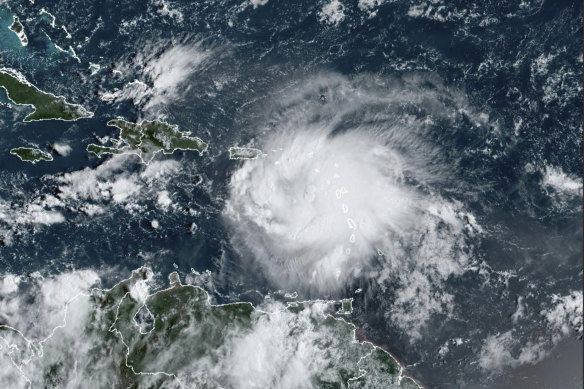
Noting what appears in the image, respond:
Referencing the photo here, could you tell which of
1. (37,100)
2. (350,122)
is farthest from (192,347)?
(37,100)

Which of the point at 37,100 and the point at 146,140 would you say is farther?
the point at 37,100

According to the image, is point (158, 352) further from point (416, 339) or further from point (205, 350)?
point (416, 339)

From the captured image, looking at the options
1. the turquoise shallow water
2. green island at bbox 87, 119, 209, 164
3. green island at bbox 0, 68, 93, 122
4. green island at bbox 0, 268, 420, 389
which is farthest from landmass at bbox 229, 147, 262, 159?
green island at bbox 0, 68, 93, 122

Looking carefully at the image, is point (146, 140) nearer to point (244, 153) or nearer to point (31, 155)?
point (244, 153)

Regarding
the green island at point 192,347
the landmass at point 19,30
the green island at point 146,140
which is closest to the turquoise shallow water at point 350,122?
the landmass at point 19,30

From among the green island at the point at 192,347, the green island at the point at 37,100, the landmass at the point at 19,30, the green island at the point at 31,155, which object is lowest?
the green island at the point at 192,347

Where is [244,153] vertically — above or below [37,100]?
below

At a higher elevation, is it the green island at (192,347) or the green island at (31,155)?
the green island at (31,155)

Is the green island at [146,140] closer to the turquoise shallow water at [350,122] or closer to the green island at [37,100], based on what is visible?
the turquoise shallow water at [350,122]
